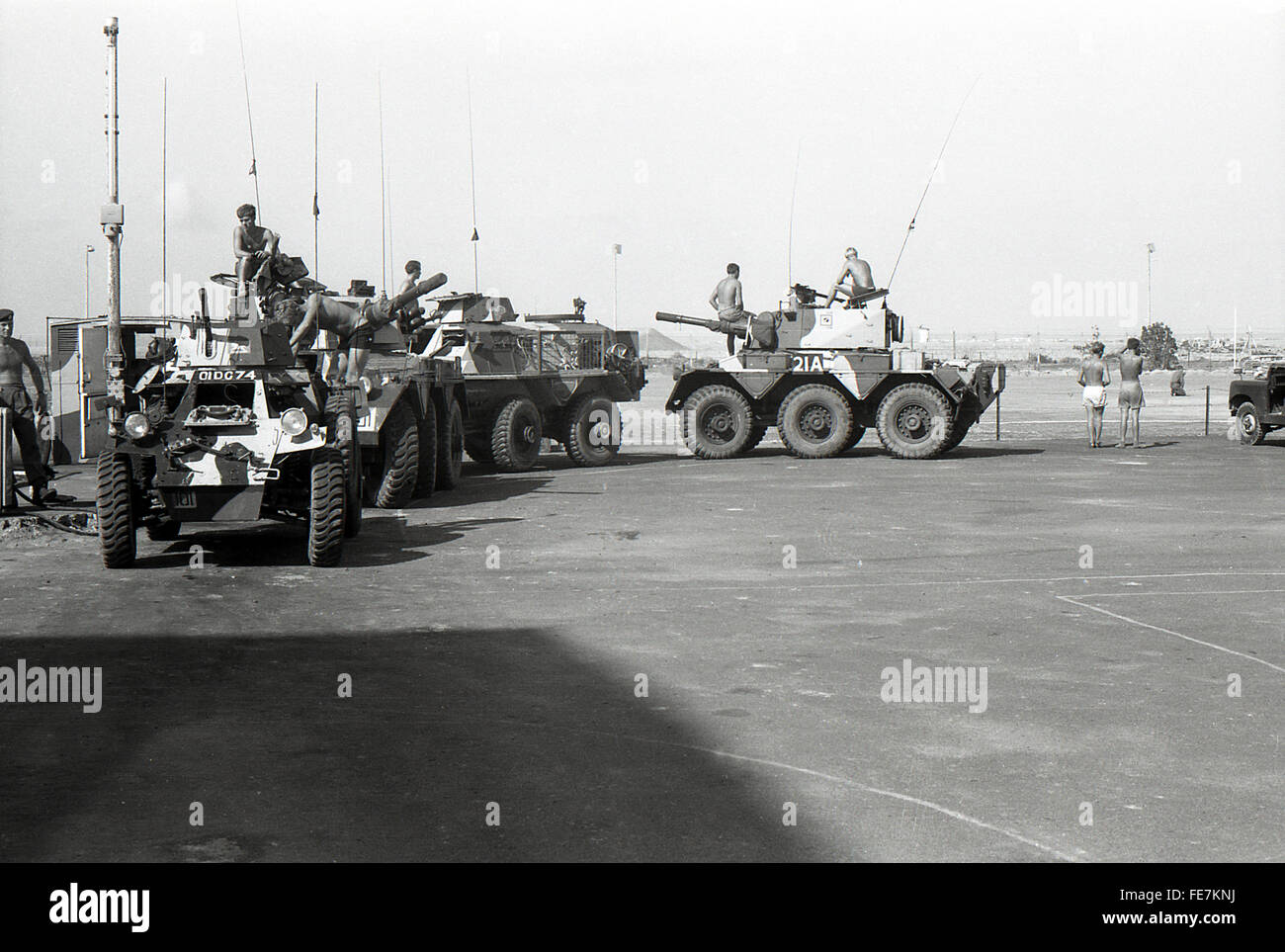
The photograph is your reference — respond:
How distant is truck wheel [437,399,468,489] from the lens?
17431 millimetres

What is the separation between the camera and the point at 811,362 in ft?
75.7

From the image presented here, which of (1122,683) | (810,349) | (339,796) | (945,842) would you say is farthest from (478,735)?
(810,349)

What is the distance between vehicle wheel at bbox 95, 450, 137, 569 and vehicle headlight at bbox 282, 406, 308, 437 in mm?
1121

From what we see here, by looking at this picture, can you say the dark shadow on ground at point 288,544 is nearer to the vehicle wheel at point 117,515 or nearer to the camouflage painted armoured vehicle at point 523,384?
the vehicle wheel at point 117,515

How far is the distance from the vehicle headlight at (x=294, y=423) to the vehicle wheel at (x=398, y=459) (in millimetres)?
3856

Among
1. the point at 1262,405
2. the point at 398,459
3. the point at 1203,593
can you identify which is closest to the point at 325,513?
the point at 398,459

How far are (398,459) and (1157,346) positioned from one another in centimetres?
6156

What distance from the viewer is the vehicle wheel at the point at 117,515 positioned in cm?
1102

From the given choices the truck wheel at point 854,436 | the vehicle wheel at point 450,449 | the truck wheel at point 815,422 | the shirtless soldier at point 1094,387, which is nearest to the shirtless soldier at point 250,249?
the vehicle wheel at point 450,449

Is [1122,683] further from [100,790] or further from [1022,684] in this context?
[100,790]

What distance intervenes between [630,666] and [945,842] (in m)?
2.93

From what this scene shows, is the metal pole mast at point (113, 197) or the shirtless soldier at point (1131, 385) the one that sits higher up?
the metal pole mast at point (113, 197)

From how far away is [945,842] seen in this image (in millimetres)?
4945

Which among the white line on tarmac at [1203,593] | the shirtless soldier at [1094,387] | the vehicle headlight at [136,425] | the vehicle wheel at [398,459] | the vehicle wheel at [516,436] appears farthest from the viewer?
the shirtless soldier at [1094,387]
